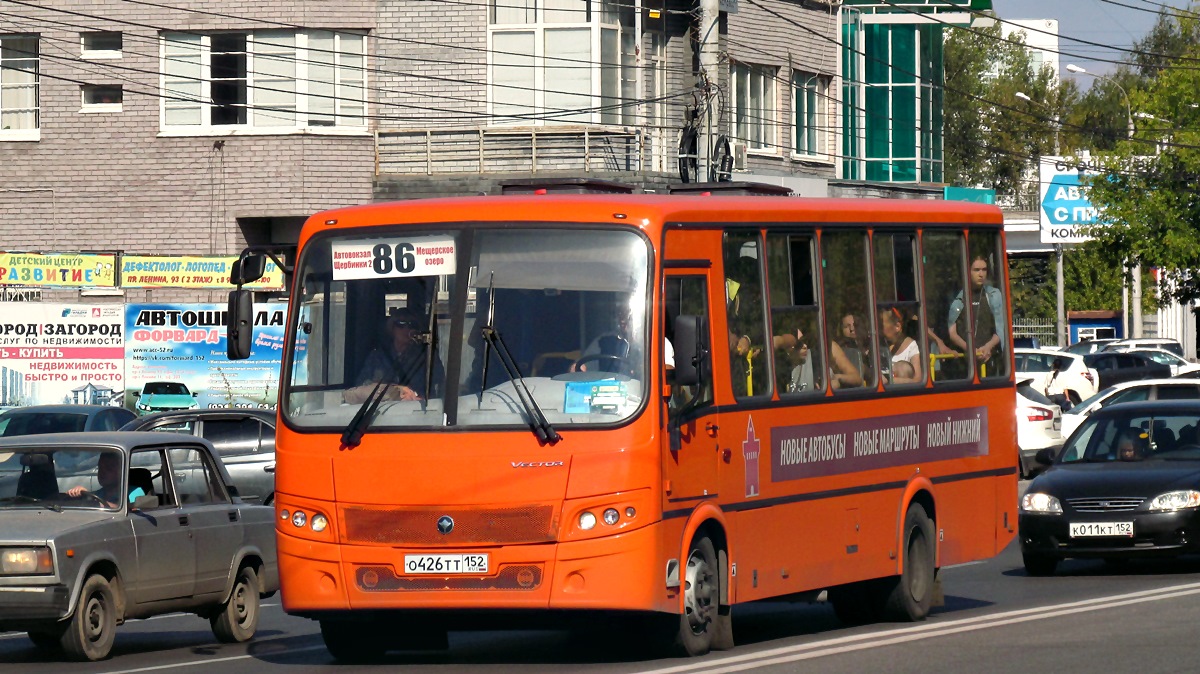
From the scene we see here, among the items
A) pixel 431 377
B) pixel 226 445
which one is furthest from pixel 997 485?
pixel 226 445

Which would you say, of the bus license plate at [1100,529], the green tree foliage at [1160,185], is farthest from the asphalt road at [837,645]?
the green tree foliage at [1160,185]

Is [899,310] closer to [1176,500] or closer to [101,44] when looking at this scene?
[1176,500]

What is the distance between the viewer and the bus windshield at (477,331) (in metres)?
10.6

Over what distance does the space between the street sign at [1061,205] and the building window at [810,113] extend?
21.1 m

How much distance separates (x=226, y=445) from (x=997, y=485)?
35.6ft

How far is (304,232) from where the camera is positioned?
37.1ft

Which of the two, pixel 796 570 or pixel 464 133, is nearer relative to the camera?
pixel 796 570

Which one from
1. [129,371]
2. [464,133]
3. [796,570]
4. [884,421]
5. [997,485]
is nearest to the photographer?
[796,570]

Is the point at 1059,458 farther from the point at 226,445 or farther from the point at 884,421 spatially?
the point at 226,445

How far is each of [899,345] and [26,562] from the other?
19.0 feet

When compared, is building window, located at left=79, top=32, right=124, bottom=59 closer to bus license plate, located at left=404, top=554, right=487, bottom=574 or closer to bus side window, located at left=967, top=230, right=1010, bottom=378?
bus side window, located at left=967, top=230, right=1010, bottom=378

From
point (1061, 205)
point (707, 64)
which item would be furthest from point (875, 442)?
point (1061, 205)

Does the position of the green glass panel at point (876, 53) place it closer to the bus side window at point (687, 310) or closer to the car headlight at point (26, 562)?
the bus side window at point (687, 310)

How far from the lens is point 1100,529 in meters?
16.4
